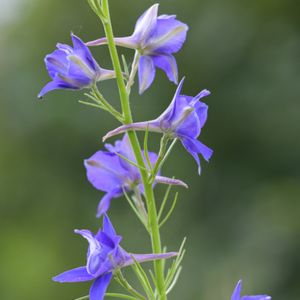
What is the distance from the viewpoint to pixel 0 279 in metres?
8.47

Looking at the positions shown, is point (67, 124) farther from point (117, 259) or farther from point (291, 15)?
point (117, 259)

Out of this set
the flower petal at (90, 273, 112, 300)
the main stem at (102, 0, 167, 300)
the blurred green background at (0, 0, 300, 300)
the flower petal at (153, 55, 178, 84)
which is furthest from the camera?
the blurred green background at (0, 0, 300, 300)

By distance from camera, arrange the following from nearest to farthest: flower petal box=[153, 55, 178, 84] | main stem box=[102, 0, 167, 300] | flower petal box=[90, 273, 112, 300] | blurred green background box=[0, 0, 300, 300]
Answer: flower petal box=[90, 273, 112, 300] → main stem box=[102, 0, 167, 300] → flower petal box=[153, 55, 178, 84] → blurred green background box=[0, 0, 300, 300]

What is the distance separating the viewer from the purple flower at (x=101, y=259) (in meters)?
1.59

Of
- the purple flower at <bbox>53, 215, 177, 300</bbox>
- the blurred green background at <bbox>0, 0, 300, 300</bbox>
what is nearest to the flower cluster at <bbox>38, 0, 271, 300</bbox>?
the purple flower at <bbox>53, 215, 177, 300</bbox>

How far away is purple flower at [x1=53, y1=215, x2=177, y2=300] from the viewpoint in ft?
5.22

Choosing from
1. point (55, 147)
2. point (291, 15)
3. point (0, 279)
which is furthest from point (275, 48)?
point (0, 279)

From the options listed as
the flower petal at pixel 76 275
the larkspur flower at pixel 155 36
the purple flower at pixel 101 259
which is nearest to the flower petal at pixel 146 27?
the larkspur flower at pixel 155 36

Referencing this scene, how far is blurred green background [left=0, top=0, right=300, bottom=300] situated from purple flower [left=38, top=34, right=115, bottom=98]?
5.39m

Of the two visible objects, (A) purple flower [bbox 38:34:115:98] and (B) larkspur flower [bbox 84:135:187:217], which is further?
(B) larkspur flower [bbox 84:135:187:217]

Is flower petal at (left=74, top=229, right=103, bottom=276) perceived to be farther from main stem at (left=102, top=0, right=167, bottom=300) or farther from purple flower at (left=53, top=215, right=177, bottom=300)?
main stem at (left=102, top=0, right=167, bottom=300)

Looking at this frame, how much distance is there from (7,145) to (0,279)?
1605mm

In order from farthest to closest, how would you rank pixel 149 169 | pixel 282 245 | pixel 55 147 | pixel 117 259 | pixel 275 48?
1. pixel 55 147
2. pixel 275 48
3. pixel 282 245
4. pixel 149 169
5. pixel 117 259

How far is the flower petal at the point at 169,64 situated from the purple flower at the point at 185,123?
12cm
